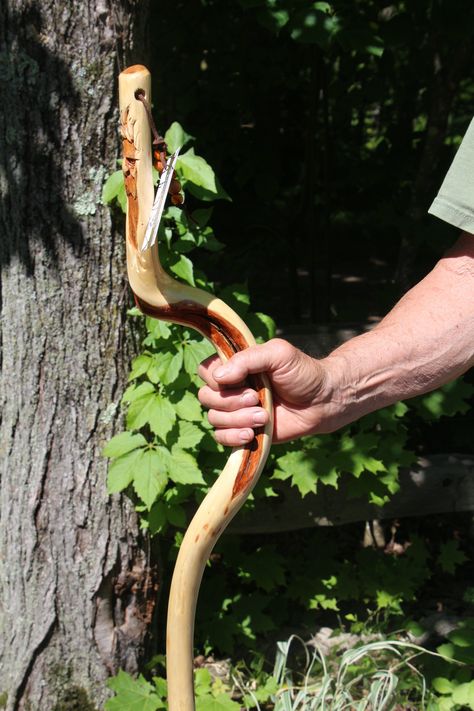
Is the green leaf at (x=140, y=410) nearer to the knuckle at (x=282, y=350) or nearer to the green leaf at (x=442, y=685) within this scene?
the knuckle at (x=282, y=350)

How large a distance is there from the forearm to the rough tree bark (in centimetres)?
110

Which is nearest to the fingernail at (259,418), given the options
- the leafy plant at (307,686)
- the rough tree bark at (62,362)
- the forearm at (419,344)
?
the forearm at (419,344)

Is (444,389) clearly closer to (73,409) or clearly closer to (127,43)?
(73,409)

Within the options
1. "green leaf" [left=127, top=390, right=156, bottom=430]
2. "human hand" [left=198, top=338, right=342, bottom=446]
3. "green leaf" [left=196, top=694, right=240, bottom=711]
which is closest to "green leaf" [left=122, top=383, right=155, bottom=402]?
"green leaf" [left=127, top=390, right=156, bottom=430]

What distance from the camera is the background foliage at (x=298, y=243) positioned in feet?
8.86

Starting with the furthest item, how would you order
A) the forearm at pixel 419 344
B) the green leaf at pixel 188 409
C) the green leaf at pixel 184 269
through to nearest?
the green leaf at pixel 188 409, the green leaf at pixel 184 269, the forearm at pixel 419 344

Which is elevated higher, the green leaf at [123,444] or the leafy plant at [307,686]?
the green leaf at [123,444]

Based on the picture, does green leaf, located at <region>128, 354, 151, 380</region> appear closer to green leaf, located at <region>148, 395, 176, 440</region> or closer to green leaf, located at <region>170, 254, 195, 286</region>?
green leaf, located at <region>148, 395, 176, 440</region>

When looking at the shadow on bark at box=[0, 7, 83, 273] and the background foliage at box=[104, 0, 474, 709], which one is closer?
the shadow on bark at box=[0, 7, 83, 273]

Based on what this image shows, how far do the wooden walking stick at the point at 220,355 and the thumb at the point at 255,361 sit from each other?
0.13ft

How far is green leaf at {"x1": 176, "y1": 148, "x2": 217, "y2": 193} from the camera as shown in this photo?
2475mm

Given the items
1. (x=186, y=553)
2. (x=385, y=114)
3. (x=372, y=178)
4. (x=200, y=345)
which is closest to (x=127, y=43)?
(x=200, y=345)

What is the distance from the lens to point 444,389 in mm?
3508

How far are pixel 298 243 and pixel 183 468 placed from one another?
3.34 metres
